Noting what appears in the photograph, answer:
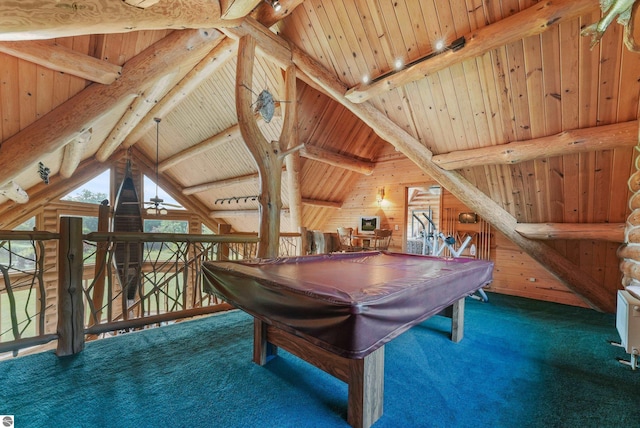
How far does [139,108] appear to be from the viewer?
4699 millimetres

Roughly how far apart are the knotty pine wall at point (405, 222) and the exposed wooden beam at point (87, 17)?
5.24 m

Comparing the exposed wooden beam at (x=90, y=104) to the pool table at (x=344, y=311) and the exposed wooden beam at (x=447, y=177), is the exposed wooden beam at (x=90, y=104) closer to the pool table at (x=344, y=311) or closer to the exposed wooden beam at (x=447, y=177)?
the exposed wooden beam at (x=447, y=177)

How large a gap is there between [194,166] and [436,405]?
864 centimetres

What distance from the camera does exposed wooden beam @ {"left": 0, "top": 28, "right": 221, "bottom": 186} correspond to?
3062 millimetres

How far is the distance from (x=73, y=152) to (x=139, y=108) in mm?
1793

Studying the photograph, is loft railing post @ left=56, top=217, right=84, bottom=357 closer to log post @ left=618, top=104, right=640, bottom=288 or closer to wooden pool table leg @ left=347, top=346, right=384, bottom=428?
wooden pool table leg @ left=347, top=346, right=384, bottom=428

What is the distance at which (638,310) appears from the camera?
2.05 meters

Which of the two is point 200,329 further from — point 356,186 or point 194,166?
Answer: point 194,166

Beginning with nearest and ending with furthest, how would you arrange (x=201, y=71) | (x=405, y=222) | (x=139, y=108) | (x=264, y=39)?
(x=264, y=39) → (x=201, y=71) → (x=139, y=108) → (x=405, y=222)

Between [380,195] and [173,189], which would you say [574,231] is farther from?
[173,189]

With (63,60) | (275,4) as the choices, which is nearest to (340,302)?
(275,4)

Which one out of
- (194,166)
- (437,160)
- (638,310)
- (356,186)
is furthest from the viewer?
(194,166)

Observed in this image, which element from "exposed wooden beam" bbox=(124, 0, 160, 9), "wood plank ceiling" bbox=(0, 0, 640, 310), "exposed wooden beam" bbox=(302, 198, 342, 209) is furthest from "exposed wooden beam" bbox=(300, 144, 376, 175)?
"exposed wooden beam" bbox=(124, 0, 160, 9)

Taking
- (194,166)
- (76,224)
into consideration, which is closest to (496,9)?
(76,224)
